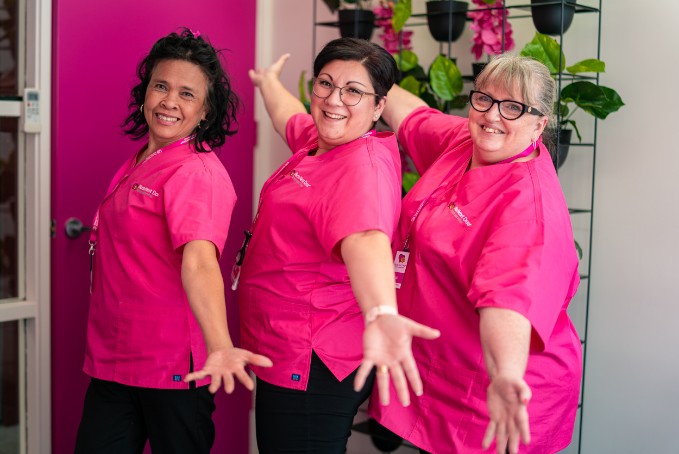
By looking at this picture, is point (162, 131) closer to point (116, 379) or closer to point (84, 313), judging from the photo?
point (116, 379)

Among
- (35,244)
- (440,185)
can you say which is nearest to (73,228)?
(35,244)

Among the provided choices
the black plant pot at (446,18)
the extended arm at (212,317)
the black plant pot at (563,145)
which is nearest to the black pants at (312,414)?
the extended arm at (212,317)

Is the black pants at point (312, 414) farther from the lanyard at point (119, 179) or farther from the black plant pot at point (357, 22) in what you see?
the black plant pot at point (357, 22)

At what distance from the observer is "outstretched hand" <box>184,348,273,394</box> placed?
1657 mm

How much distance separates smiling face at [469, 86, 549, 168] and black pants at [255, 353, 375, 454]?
599 mm

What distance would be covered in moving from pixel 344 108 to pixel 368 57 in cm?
13

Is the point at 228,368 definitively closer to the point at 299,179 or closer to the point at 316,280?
the point at 316,280

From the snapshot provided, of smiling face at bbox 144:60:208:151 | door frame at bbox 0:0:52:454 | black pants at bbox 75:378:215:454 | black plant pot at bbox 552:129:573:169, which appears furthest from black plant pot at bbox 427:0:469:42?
black pants at bbox 75:378:215:454

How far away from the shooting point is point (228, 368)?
168cm

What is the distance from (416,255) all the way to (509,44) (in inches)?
44.4

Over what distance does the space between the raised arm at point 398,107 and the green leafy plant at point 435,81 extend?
231mm

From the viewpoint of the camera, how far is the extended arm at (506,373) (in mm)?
1561

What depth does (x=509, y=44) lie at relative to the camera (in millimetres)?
2795

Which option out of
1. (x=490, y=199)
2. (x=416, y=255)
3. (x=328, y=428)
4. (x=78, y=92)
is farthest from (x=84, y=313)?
(x=490, y=199)
